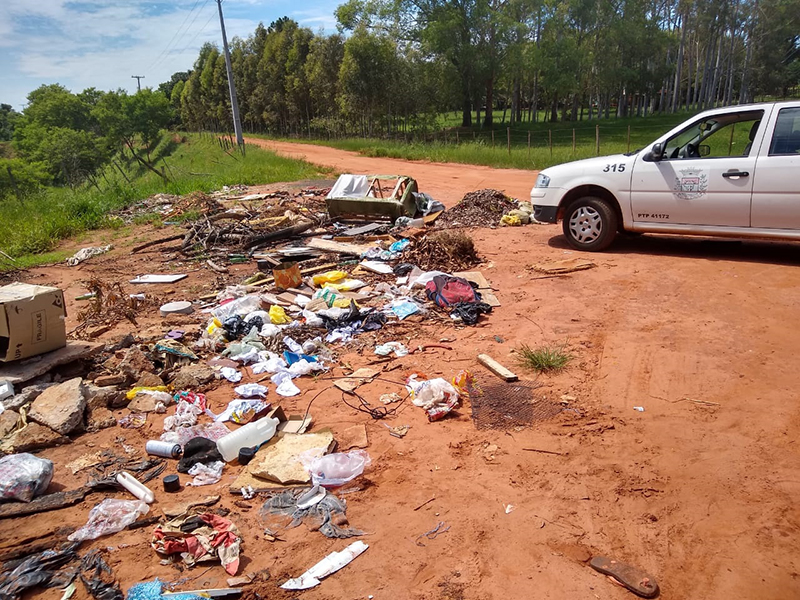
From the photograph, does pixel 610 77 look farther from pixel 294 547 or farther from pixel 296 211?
pixel 294 547

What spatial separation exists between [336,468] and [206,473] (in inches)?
38.8

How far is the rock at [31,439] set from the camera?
4309 mm

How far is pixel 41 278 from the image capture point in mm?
10414

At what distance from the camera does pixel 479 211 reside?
1146cm

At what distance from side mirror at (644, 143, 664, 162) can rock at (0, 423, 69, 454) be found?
25.3ft

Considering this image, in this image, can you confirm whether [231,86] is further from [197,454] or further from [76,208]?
[197,454]

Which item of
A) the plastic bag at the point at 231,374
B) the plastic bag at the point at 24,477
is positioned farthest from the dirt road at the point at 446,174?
the plastic bag at the point at 24,477

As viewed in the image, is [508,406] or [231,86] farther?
[231,86]

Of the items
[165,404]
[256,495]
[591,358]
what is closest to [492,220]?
[591,358]

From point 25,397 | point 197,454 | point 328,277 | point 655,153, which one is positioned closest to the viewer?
point 197,454

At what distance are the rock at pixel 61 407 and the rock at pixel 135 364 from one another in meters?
0.60

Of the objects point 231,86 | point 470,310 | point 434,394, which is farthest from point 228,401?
point 231,86

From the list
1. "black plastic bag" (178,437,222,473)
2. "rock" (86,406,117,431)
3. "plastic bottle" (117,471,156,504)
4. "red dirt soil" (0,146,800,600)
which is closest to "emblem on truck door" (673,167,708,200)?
"red dirt soil" (0,146,800,600)

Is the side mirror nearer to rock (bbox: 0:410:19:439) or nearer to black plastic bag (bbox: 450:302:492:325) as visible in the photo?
black plastic bag (bbox: 450:302:492:325)
